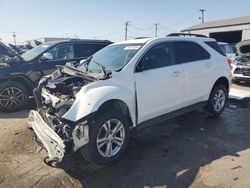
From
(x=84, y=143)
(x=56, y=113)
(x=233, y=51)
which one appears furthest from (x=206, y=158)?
(x=233, y=51)

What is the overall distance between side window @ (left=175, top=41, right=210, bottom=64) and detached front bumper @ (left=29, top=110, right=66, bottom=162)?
2734mm

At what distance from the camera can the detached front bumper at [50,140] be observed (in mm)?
3631

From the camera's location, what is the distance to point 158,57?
16.4 ft

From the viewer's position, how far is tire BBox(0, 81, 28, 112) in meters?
7.09

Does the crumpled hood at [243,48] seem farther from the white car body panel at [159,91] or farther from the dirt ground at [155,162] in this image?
the white car body panel at [159,91]

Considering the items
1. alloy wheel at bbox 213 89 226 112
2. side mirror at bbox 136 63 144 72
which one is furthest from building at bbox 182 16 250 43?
side mirror at bbox 136 63 144 72

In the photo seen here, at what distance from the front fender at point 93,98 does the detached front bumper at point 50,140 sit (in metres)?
0.33

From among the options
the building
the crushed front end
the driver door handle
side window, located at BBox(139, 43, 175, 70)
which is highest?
the building

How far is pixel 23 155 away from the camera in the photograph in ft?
15.1

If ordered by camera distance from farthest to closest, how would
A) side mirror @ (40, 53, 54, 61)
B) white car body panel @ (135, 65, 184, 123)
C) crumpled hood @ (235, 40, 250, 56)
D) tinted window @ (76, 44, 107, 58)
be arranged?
1. crumpled hood @ (235, 40, 250, 56)
2. tinted window @ (76, 44, 107, 58)
3. side mirror @ (40, 53, 54, 61)
4. white car body panel @ (135, 65, 184, 123)

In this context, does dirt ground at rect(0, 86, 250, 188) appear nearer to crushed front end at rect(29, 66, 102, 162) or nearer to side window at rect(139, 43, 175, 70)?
crushed front end at rect(29, 66, 102, 162)

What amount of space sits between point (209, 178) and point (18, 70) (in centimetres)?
557

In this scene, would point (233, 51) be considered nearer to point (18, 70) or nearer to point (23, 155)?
point (18, 70)

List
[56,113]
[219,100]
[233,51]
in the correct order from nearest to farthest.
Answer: [56,113] → [219,100] → [233,51]
